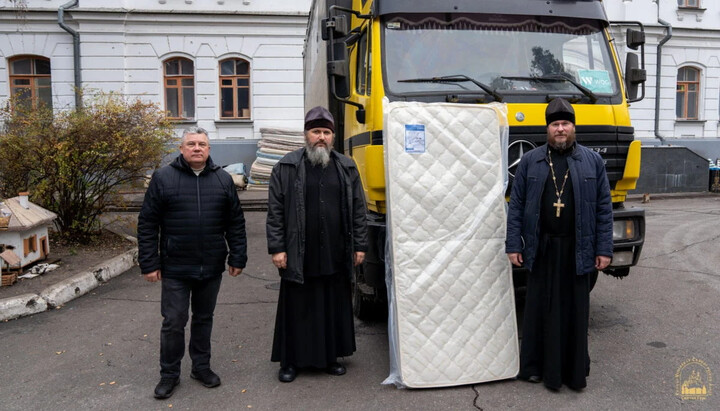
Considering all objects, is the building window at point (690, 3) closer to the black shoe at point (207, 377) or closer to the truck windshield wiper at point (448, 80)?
the truck windshield wiper at point (448, 80)

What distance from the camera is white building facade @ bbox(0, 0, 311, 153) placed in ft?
51.4

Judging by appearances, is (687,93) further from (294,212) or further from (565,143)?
(294,212)

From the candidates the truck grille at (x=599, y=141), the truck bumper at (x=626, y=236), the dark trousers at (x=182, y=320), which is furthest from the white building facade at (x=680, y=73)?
the dark trousers at (x=182, y=320)

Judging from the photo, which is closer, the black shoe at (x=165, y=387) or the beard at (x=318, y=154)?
the black shoe at (x=165, y=387)

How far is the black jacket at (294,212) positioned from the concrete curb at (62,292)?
311 centimetres

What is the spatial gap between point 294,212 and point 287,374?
1.14 metres

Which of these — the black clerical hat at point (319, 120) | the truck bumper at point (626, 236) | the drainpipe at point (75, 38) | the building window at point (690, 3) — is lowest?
the truck bumper at point (626, 236)

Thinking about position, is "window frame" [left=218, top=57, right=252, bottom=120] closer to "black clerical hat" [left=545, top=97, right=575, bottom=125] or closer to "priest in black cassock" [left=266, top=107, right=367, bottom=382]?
"priest in black cassock" [left=266, top=107, right=367, bottom=382]

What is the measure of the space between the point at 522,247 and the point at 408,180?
2.91 ft

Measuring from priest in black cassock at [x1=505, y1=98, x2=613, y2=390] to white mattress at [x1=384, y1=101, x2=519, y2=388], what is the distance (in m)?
0.21

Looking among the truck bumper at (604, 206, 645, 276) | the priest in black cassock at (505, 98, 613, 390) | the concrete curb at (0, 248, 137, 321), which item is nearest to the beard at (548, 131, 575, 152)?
the priest in black cassock at (505, 98, 613, 390)

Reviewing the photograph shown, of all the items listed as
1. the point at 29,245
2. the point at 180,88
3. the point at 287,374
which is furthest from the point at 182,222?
the point at 180,88

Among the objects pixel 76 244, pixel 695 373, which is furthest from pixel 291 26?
pixel 695 373

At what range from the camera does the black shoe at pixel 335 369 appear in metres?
4.10
